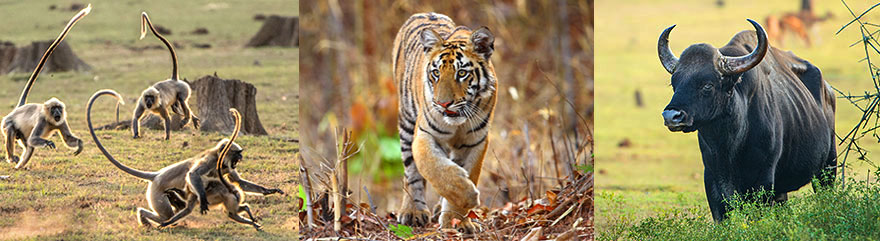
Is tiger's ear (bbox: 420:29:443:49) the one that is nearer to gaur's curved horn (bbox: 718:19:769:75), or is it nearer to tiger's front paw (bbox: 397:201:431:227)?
tiger's front paw (bbox: 397:201:431:227)

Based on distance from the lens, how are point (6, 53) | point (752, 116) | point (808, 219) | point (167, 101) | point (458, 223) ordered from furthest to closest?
point (6, 53)
point (167, 101)
point (458, 223)
point (808, 219)
point (752, 116)

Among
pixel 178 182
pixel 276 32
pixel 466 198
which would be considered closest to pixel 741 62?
pixel 466 198

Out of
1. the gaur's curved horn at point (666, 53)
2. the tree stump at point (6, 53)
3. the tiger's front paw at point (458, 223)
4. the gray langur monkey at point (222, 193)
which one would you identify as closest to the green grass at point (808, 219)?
the gaur's curved horn at point (666, 53)

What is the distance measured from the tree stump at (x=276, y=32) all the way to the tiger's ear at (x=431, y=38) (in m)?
1.47

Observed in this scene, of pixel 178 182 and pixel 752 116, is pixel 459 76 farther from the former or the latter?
pixel 178 182

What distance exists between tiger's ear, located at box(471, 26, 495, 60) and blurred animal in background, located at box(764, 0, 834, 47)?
12.5m

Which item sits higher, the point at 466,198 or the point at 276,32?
the point at 276,32

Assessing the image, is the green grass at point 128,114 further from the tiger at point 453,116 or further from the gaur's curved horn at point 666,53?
the gaur's curved horn at point 666,53

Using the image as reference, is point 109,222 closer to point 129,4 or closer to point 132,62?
point 132,62

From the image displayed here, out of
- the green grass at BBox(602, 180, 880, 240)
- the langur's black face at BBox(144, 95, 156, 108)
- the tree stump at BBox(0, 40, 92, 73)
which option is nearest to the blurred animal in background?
the green grass at BBox(602, 180, 880, 240)

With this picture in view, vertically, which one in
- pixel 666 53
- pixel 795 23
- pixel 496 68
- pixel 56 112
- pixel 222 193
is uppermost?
pixel 795 23

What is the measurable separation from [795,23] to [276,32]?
47.3ft

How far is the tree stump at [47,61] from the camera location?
26.7 feet

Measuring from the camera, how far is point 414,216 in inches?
326
